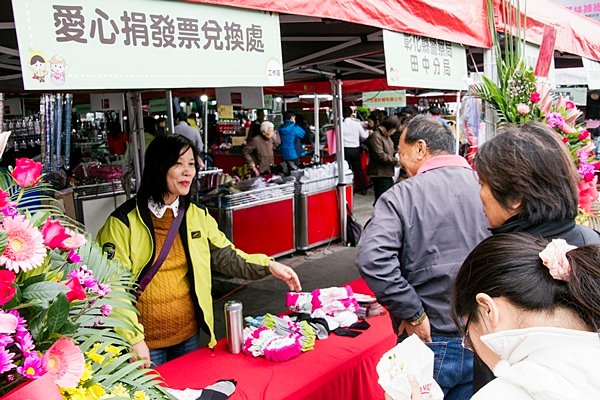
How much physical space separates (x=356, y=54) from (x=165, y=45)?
3420mm

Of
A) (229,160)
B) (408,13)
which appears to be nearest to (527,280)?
(408,13)

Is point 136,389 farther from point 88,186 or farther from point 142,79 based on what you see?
point 88,186

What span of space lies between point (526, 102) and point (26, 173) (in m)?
3.12

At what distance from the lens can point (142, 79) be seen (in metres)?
1.91

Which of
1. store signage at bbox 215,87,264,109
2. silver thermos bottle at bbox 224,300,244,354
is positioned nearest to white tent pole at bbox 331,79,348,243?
store signage at bbox 215,87,264,109

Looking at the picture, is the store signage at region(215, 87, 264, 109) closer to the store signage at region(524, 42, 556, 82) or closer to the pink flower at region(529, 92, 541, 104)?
the store signage at region(524, 42, 556, 82)

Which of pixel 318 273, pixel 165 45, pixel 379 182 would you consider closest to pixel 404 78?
pixel 165 45


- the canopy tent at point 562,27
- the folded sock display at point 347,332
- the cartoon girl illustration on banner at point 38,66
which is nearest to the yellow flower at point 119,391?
the cartoon girl illustration on banner at point 38,66

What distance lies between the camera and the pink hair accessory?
1143mm

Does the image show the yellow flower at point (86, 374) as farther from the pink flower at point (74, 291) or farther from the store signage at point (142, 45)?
the store signage at point (142, 45)

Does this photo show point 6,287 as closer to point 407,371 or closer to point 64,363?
point 64,363

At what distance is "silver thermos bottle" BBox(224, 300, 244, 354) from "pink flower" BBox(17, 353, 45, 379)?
54.9 inches

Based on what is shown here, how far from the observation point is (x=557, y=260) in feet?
3.80

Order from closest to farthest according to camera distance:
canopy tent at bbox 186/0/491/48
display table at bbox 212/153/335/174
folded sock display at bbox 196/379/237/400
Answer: folded sock display at bbox 196/379/237/400 < canopy tent at bbox 186/0/491/48 < display table at bbox 212/153/335/174
